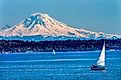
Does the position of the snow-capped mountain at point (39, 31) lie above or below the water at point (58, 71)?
above

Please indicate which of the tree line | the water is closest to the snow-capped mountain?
the tree line

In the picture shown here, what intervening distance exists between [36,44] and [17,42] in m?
4.17

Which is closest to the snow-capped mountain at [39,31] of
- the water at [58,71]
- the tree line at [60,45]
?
the tree line at [60,45]

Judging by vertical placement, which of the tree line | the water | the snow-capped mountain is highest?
the snow-capped mountain

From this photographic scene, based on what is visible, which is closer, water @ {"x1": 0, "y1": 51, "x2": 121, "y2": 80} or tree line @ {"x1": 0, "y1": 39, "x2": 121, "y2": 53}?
water @ {"x1": 0, "y1": 51, "x2": 121, "y2": 80}

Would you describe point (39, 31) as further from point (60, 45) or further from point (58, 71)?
point (58, 71)

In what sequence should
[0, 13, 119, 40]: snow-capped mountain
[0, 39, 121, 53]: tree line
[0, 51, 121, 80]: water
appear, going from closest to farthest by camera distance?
1. [0, 51, 121, 80]: water
2. [0, 13, 119, 40]: snow-capped mountain
3. [0, 39, 121, 53]: tree line

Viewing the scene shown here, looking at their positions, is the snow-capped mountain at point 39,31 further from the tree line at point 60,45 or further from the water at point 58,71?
the water at point 58,71

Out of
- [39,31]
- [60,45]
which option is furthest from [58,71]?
[39,31]

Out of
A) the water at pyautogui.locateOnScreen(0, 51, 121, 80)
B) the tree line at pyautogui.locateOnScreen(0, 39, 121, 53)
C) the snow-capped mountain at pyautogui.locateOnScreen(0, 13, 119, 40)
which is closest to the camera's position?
the water at pyautogui.locateOnScreen(0, 51, 121, 80)

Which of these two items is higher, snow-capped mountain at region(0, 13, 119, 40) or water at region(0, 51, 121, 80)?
snow-capped mountain at region(0, 13, 119, 40)

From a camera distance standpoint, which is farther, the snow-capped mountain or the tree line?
the tree line

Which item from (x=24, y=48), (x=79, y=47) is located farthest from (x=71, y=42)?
(x=24, y=48)

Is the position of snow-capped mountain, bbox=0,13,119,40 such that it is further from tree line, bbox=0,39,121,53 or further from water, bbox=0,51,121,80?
water, bbox=0,51,121,80
